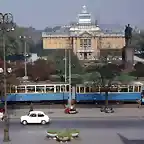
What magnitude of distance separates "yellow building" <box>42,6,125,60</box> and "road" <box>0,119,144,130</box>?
151ft

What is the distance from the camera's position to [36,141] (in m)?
18.8

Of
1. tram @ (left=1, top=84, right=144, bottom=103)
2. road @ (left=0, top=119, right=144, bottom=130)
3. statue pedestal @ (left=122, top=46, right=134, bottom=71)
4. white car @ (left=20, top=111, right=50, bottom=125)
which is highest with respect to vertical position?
statue pedestal @ (left=122, top=46, right=134, bottom=71)

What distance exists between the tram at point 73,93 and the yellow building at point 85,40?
39.6 meters

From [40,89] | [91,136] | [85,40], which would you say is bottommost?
[91,136]

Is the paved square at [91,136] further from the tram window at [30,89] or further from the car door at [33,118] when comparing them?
the tram window at [30,89]

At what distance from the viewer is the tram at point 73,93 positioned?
2946 centimetres

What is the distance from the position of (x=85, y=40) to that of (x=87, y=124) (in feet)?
175

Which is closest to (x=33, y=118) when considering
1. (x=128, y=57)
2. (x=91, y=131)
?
(x=91, y=131)

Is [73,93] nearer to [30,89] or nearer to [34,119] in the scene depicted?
[30,89]

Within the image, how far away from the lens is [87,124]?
22.6 m

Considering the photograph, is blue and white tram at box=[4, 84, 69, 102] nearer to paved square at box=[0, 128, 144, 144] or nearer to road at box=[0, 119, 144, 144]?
road at box=[0, 119, 144, 144]

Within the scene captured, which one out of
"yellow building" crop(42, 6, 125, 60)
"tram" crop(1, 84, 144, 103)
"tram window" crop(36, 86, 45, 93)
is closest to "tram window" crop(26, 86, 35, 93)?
"tram" crop(1, 84, 144, 103)

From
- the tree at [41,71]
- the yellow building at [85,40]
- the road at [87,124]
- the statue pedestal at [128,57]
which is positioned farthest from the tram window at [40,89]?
the yellow building at [85,40]

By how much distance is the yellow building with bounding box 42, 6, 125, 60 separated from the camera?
239ft
